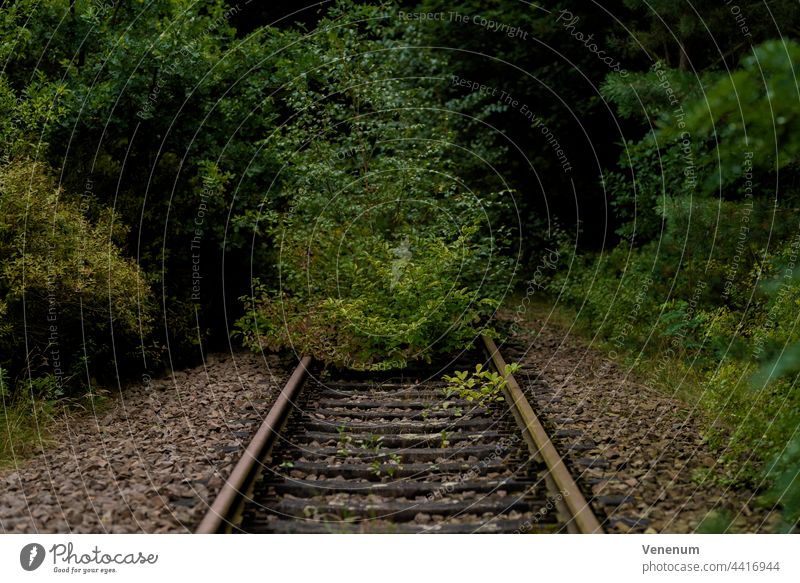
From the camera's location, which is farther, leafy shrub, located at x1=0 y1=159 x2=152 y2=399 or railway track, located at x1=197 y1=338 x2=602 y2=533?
leafy shrub, located at x1=0 y1=159 x2=152 y2=399

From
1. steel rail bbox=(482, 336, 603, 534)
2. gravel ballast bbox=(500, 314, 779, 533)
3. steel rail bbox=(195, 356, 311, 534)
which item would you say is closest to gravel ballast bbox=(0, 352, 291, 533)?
steel rail bbox=(195, 356, 311, 534)

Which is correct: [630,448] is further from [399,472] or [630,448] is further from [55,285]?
[55,285]

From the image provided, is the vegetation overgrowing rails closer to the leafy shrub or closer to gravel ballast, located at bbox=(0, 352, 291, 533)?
the leafy shrub

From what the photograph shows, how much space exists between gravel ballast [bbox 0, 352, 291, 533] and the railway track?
0.86 feet

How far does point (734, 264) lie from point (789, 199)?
0.92 metres

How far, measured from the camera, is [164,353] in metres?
8.84

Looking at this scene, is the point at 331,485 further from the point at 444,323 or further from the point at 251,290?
the point at 251,290

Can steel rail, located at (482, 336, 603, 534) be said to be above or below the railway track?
above

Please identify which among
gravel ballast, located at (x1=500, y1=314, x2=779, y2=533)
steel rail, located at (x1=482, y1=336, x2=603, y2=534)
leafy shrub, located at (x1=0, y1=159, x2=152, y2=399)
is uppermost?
leafy shrub, located at (x1=0, y1=159, x2=152, y2=399)
